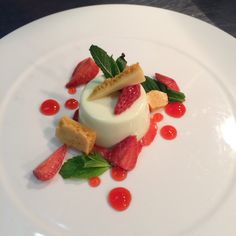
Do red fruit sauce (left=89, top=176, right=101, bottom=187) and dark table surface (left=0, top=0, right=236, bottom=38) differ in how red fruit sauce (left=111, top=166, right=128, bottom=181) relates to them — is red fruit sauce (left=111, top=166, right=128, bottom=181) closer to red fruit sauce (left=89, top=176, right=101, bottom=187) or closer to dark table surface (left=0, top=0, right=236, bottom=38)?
red fruit sauce (left=89, top=176, right=101, bottom=187)

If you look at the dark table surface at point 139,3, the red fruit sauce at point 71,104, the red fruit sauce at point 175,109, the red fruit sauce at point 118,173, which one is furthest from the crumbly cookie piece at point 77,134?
the dark table surface at point 139,3

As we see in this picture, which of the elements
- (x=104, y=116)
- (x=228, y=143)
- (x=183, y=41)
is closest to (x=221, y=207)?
(x=228, y=143)

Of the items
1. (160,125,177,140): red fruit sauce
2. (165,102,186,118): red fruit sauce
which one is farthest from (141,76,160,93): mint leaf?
(160,125,177,140): red fruit sauce

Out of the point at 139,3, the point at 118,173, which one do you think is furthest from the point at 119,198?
the point at 139,3

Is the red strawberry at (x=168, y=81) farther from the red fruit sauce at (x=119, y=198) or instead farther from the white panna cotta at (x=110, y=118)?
the red fruit sauce at (x=119, y=198)

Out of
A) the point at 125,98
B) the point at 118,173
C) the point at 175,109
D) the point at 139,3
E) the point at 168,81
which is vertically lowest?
the point at 118,173

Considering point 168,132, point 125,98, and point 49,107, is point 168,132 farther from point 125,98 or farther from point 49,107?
point 49,107
